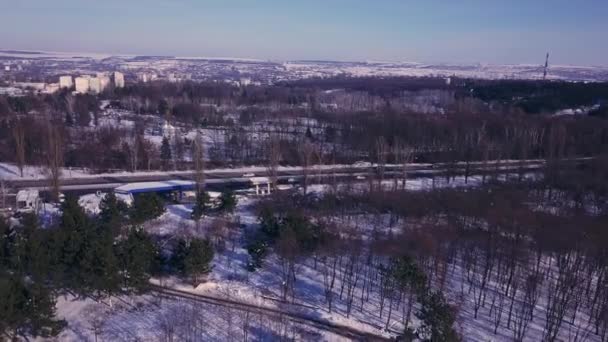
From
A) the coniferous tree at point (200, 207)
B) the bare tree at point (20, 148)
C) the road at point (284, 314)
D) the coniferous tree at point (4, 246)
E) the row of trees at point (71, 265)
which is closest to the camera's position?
the row of trees at point (71, 265)

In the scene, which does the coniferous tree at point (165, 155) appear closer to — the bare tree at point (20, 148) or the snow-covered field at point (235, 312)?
the bare tree at point (20, 148)

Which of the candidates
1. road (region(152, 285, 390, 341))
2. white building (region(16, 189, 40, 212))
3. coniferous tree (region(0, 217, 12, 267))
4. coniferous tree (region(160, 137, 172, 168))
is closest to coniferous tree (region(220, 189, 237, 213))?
road (region(152, 285, 390, 341))

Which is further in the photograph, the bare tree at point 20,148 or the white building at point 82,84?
the white building at point 82,84

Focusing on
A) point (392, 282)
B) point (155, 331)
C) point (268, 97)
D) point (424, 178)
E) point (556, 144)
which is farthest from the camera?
point (268, 97)

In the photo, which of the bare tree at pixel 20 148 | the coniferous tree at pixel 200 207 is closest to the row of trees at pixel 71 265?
the coniferous tree at pixel 200 207

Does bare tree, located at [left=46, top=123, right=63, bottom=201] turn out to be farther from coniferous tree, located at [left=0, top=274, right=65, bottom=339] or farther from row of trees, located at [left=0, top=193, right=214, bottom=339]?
coniferous tree, located at [left=0, top=274, right=65, bottom=339]

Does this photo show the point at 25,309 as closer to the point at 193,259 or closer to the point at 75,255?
the point at 75,255

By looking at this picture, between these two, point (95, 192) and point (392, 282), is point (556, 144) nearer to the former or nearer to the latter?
point (392, 282)

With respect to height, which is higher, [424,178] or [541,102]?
[541,102]

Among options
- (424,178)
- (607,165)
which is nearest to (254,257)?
(424,178)
